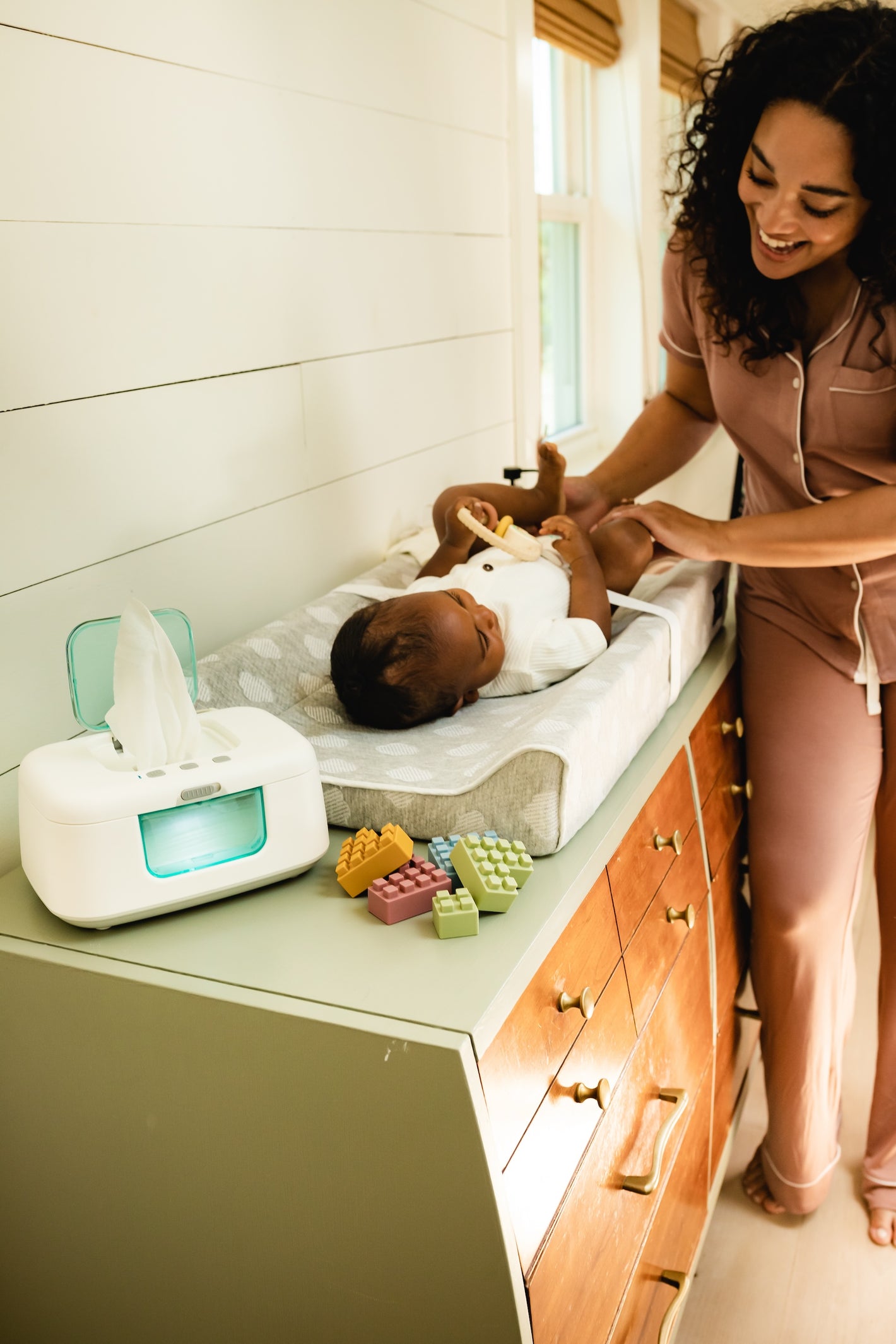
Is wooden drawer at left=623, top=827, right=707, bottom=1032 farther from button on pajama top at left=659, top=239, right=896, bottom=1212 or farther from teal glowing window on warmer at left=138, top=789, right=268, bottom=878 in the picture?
teal glowing window on warmer at left=138, top=789, right=268, bottom=878

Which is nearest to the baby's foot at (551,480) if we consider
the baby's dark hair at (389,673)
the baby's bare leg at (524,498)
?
the baby's bare leg at (524,498)

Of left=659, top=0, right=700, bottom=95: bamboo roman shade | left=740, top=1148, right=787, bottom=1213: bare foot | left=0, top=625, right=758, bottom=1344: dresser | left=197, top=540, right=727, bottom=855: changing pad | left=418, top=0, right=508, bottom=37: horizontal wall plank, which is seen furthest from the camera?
left=659, top=0, right=700, bottom=95: bamboo roman shade

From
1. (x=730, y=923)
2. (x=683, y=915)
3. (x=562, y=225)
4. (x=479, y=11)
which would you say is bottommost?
(x=730, y=923)

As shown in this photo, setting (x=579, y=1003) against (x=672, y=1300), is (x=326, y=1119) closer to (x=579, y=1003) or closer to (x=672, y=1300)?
(x=579, y=1003)

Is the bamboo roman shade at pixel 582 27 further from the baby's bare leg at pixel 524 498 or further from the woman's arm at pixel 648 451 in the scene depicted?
the baby's bare leg at pixel 524 498

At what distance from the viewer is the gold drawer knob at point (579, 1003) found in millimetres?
934

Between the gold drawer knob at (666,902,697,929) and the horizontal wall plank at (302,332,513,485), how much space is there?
2.84 ft

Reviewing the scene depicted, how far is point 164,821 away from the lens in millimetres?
924

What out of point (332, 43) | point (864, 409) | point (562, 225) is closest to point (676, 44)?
point (562, 225)

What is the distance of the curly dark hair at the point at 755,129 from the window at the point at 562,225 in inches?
57.3

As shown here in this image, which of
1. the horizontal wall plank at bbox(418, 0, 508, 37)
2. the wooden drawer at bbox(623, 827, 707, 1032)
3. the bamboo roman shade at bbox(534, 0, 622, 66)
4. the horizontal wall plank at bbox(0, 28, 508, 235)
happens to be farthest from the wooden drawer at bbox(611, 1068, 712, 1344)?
the bamboo roman shade at bbox(534, 0, 622, 66)

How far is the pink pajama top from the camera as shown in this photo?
4.61 ft

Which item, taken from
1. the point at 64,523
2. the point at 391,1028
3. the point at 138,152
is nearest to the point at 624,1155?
the point at 391,1028

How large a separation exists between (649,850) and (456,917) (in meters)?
0.40
